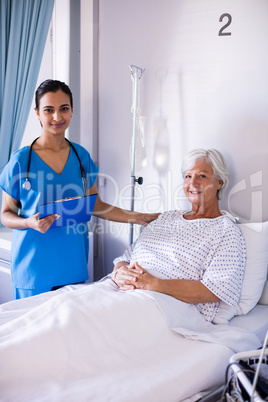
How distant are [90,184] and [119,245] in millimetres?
661

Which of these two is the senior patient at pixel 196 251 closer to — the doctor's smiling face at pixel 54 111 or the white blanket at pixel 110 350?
the white blanket at pixel 110 350

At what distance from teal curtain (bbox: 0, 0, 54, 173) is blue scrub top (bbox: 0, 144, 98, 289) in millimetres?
958

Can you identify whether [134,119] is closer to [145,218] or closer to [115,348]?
[145,218]

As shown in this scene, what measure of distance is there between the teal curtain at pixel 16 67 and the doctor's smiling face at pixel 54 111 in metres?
0.93

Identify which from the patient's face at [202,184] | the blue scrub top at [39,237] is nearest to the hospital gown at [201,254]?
the patient's face at [202,184]

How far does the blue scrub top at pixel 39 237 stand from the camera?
1931mm

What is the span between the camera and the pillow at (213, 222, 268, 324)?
5.94 feet

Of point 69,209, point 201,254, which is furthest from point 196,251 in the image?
point 69,209

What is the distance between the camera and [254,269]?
1844mm

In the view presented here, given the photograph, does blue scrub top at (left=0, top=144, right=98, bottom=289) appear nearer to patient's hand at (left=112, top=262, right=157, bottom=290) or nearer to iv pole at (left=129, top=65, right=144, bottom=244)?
patient's hand at (left=112, top=262, right=157, bottom=290)

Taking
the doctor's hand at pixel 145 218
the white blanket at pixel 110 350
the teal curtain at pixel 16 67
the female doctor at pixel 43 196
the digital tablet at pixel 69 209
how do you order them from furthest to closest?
the teal curtain at pixel 16 67 → the doctor's hand at pixel 145 218 → the female doctor at pixel 43 196 → the digital tablet at pixel 69 209 → the white blanket at pixel 110 350

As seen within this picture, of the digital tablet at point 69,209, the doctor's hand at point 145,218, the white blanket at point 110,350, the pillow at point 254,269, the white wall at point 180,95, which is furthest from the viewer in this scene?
the doctor's hand at point 145,218

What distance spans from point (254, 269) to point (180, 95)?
1.02 metres

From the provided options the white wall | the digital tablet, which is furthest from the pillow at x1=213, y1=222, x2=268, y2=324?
the digital tablet
